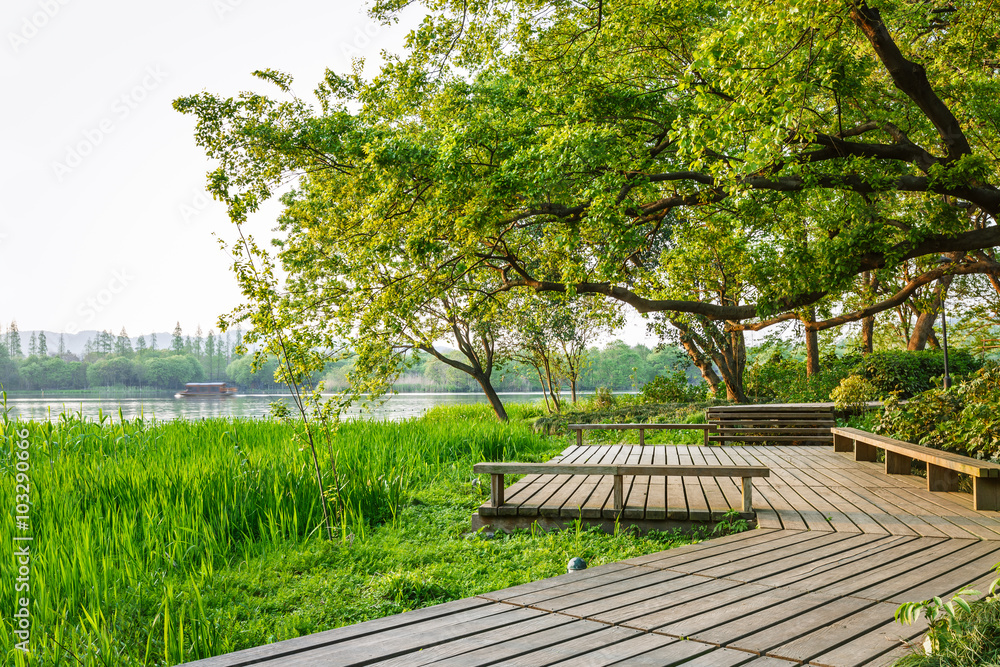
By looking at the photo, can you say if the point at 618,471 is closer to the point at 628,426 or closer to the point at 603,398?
the point at 628,426

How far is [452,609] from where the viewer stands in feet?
10.5

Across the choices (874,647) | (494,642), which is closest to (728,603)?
(874,647)

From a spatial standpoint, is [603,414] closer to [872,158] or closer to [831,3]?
[872,158]

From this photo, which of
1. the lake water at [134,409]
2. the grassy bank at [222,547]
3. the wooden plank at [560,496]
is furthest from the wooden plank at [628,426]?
the lake water at [134,409]

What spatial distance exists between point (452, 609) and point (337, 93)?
40.8 feet

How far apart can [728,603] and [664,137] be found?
8209 mm

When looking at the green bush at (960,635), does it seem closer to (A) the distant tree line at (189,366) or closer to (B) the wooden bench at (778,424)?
(A) the distant tree line at (189,366)

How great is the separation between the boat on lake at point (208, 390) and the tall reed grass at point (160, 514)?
2796cm

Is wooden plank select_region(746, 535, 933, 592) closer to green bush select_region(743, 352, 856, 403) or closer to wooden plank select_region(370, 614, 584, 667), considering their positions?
wooden plank select_region(370, 614, 584, 667)

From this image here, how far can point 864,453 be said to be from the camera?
27.0 feet

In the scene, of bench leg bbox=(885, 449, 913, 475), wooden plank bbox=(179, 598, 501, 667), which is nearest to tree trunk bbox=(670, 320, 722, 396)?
bench leg bbox=(885, 449, 913, 475)

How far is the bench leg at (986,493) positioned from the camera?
527 centimetres

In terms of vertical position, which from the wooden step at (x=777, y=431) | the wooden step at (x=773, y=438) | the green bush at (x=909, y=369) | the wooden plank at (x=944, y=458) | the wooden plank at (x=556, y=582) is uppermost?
the green bush at (x=909, y=369)

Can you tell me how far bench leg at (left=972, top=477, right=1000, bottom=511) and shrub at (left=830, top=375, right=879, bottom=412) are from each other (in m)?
6.92
